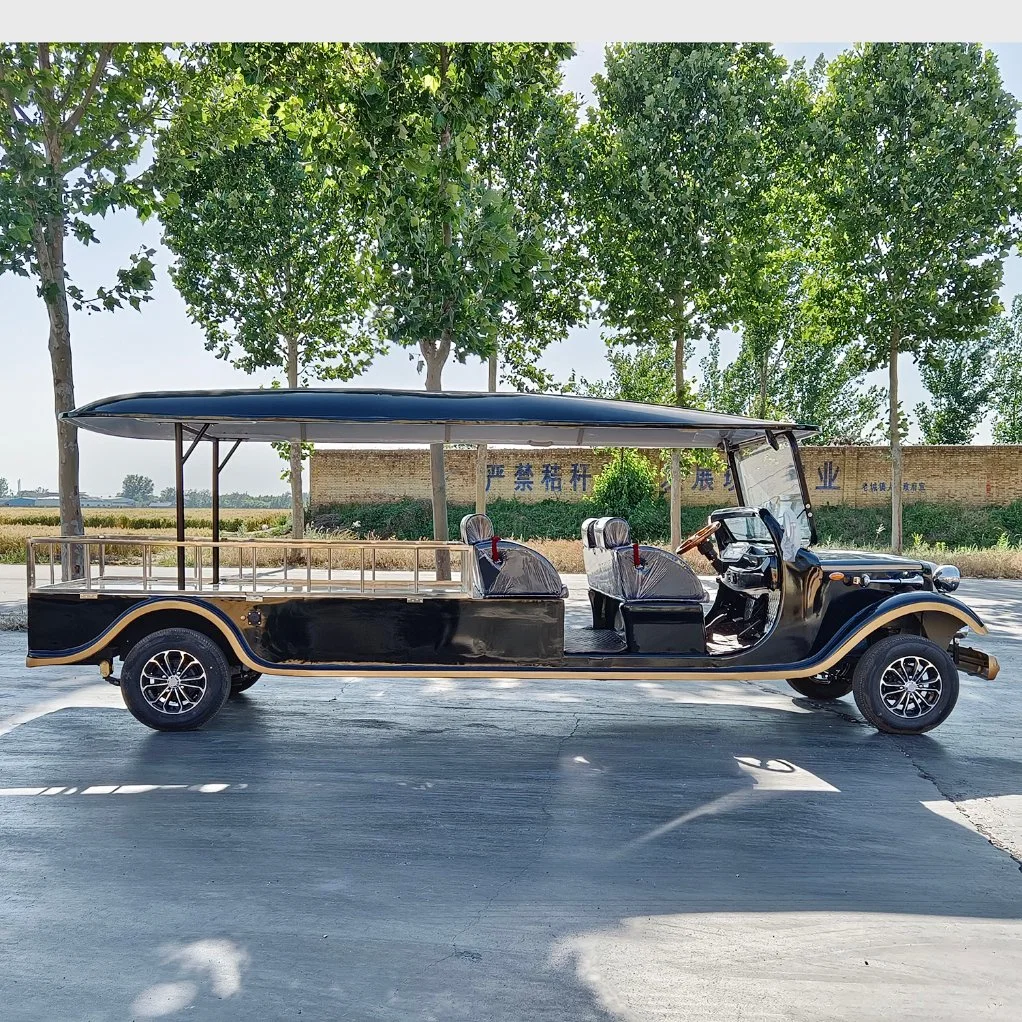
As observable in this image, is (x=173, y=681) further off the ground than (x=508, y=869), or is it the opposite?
(x=173, y=681)

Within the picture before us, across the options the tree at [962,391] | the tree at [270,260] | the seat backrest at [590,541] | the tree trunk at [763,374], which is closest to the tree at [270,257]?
the tree at [270,260]

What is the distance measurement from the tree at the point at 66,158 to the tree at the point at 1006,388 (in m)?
30.0

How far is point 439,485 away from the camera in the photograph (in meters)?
14.9

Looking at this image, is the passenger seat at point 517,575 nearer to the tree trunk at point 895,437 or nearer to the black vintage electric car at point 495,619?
the black vintage electric car at point 495,619

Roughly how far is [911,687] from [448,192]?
5343mm

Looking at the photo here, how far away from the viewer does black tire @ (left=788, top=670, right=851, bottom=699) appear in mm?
7280

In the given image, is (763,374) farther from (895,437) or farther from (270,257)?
(270,257)

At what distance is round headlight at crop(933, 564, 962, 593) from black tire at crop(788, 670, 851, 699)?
108 centimetres

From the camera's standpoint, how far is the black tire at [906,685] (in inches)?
242

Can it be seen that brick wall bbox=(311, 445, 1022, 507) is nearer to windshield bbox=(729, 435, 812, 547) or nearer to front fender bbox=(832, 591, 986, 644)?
windshield bbox=(729, 435, 812, 547)

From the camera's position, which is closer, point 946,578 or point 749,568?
point 946,578

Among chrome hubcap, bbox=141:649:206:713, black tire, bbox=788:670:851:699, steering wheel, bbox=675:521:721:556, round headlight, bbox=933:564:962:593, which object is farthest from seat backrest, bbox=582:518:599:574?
chrome hubcap, bbox=141:649:206:713

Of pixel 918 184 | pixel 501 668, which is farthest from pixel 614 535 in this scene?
pixel 918 184

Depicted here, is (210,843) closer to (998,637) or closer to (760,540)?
(760,540)
